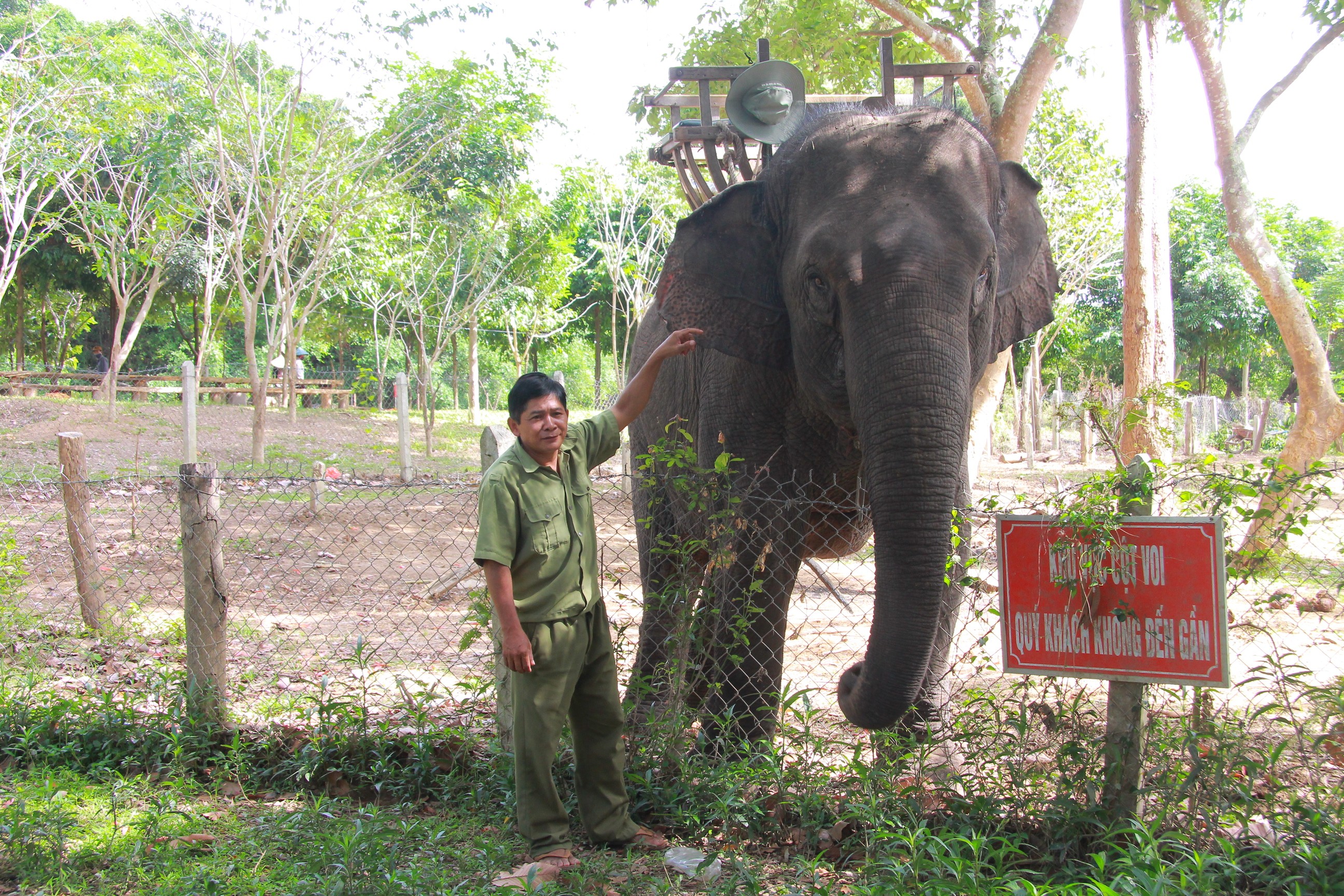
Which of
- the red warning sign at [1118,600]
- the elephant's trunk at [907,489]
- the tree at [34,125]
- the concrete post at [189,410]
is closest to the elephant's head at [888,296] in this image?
the elephant's trunk at [907,489]

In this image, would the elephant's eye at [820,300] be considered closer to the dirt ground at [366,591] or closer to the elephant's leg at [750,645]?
the elephant's leg at [750,645]

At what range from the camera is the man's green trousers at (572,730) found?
143 inches

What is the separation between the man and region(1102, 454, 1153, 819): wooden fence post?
1.64m

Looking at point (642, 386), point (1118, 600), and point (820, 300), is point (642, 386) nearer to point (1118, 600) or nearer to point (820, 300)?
point (820, 300)

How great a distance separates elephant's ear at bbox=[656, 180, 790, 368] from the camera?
14.5 feet

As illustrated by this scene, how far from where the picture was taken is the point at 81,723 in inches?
189

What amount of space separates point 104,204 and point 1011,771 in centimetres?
2479

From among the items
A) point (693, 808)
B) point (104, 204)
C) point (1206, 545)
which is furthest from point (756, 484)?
point (104, 204)

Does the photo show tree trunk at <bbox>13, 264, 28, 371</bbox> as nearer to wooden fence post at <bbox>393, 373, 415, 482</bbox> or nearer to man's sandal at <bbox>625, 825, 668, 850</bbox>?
wooden fence post at <bbox>393, 373, 415, 482</bbox>

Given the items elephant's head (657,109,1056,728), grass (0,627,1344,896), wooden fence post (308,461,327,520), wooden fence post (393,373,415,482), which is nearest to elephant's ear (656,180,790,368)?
elephant's head (657,109,1056,728)

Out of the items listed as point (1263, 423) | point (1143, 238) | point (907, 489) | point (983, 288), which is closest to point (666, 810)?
point (907, 489)

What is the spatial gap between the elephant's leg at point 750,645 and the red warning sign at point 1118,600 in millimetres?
1071

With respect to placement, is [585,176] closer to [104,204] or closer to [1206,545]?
[104,204]

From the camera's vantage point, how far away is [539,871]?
3486 millimetres
